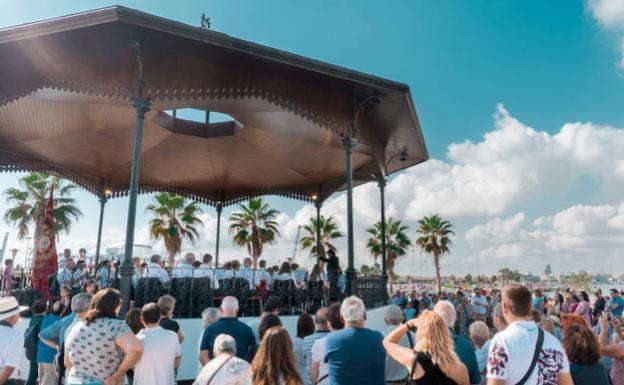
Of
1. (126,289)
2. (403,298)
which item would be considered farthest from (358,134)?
(403,298)

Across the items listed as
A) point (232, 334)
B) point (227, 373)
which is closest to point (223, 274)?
point (232, 334)

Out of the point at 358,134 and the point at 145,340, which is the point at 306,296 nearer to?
the point at 358,134

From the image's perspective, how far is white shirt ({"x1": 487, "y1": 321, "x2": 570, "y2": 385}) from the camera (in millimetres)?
2549

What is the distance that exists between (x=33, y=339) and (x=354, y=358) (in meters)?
5.31

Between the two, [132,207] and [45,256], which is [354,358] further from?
[45,256]

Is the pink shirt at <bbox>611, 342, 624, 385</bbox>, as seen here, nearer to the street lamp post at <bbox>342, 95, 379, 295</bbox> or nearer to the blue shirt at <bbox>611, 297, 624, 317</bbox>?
the street lamp post at <bbox>342, 95, 379, 295</bbox>

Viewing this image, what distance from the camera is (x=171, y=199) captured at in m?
24.8

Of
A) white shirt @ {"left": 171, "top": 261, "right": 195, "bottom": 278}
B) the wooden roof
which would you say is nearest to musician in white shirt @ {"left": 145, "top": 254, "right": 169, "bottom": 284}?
white shirt @ {"left": 171, "top": 261, "right": 195, "bottom": 278}

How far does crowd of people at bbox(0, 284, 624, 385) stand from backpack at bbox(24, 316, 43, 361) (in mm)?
1305

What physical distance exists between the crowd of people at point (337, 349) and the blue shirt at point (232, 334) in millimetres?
10

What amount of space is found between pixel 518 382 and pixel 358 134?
8.41 meters

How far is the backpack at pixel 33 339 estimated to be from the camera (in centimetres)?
599

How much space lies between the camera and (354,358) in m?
3.25

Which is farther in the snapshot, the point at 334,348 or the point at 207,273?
the point at 207,273
